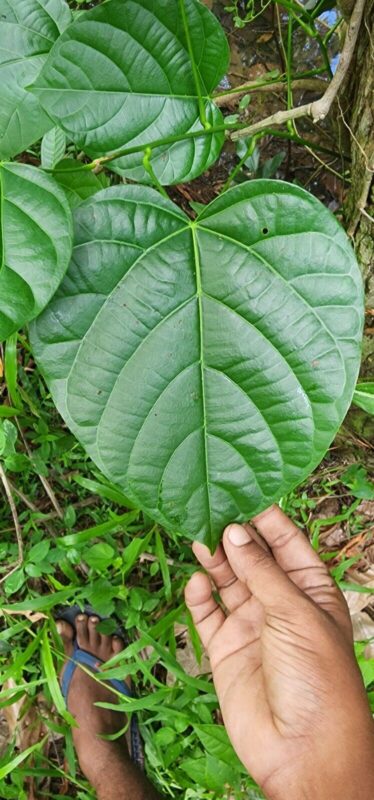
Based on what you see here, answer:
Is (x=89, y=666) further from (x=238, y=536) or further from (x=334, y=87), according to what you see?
(x=334, y=87)

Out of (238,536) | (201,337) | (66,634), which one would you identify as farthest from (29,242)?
(66,634)

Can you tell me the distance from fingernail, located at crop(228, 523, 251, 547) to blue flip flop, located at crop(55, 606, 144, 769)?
32.3 inches

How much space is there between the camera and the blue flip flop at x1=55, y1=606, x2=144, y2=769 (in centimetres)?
168

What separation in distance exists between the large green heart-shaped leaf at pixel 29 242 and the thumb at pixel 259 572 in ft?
1.52

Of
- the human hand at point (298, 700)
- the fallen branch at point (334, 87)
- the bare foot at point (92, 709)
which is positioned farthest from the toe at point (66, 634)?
the fallen branch at point (334, 87)

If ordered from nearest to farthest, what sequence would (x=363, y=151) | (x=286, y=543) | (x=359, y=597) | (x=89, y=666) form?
(x=363, y=151)
(x=286, y=543)
(x=359, y=597)
(x=89, y=666)

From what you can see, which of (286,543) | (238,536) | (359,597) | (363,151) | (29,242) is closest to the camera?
(29,242)

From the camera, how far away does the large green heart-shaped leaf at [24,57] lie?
831mm

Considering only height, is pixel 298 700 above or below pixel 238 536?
below

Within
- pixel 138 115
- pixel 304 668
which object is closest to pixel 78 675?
pixel 304 668

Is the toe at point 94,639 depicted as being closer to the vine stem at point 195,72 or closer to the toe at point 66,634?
the toe at point 66,634

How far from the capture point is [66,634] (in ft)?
5.92

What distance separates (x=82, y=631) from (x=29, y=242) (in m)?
1.37

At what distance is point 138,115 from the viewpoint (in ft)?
2.68
